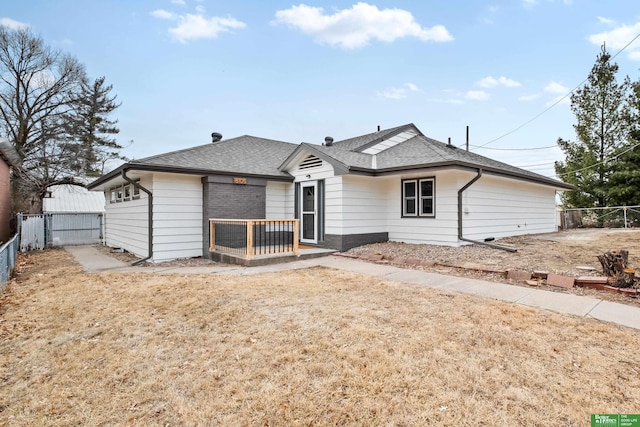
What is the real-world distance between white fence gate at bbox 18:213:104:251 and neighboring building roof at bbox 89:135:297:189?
3.67 meters

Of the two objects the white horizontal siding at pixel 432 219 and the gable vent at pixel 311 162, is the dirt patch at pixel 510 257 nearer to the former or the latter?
the white horizontal siding at pixel 432 219

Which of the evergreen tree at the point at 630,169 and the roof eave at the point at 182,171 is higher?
the evergreen tree at the point at 630,169

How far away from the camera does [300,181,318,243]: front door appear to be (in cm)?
1115

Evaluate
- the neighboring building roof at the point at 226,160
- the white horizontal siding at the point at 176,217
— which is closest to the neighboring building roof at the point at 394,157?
the neighboring building roof at the point at 226,160

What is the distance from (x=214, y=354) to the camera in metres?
3.43

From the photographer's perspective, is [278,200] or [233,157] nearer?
[233,157]

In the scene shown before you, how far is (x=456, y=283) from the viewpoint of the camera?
20.4 ft

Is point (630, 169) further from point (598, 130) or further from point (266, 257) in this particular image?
point (266, 257)

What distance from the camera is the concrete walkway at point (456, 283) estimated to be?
4.50 meters

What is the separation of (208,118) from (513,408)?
21193 mm

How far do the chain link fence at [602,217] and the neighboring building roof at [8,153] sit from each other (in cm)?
2622

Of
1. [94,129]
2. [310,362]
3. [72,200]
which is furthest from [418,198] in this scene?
[72,200]

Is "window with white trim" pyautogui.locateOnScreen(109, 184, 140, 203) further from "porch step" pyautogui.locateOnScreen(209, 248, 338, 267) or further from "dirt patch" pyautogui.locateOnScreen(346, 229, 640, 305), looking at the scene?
"dirt patch" pyautogui.locateOnScreen(346, 229, 640, 305)

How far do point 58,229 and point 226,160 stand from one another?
11.0 m
